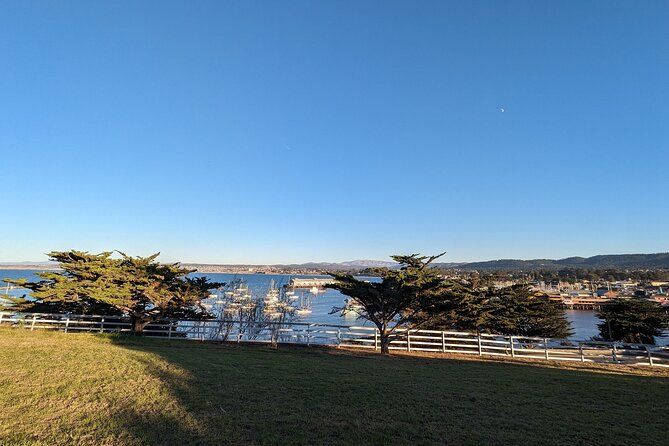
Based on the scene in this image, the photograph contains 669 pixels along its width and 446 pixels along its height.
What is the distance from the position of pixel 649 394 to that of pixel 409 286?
9.43 meters

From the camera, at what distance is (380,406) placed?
25.1 ft

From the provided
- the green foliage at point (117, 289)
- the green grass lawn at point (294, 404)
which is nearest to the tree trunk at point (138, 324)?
the green foliage at point (117, 289)

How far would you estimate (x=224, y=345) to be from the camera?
17891mm

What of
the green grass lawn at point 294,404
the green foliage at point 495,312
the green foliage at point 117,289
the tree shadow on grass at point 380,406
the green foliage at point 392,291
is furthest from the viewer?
the green foliage at point 117,289

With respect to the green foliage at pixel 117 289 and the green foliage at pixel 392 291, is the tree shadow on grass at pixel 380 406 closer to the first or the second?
the green foliage at pixel 392 291

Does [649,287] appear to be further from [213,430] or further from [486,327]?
[213,430]

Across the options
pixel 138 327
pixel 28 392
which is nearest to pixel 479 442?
pixel 28 392

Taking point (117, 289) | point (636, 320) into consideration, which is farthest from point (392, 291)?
point (636, 320)

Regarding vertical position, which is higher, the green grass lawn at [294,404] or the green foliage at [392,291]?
the green foliage at [392,291]

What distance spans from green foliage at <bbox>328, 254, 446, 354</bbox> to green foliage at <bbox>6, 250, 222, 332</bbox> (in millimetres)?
8993

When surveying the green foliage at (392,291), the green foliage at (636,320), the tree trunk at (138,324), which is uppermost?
the green foliage at (392,291)

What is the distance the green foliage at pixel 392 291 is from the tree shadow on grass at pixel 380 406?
237 inches

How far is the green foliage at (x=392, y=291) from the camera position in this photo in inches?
715

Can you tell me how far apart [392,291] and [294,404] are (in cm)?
1161
